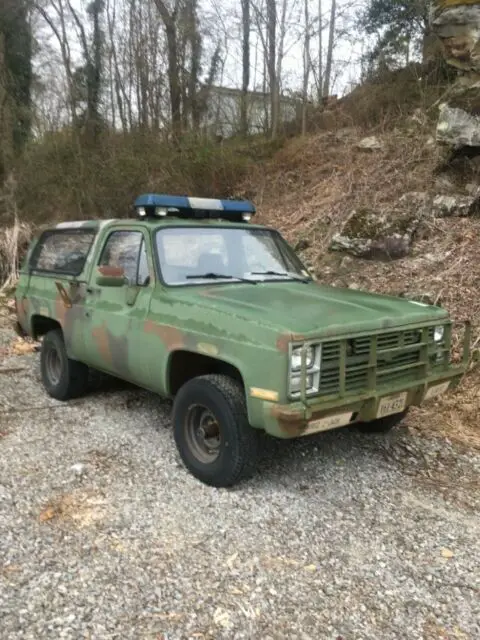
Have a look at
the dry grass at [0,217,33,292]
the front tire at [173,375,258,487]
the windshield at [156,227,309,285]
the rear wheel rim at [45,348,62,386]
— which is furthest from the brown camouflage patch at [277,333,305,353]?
the dry grass at [0,217,33,292]

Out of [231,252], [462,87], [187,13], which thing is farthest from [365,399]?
[187,13]

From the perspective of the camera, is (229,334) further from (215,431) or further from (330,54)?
(330,54)

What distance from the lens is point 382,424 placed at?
5.15m

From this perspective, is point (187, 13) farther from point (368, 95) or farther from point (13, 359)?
point (13, 359)

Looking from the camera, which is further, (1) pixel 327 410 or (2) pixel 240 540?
(1) pixel 327 410

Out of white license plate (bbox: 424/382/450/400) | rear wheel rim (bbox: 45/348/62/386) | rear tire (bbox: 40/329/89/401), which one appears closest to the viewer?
white license plate (bbox: 424/382/450/400)

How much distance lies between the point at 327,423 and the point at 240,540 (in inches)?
35.1

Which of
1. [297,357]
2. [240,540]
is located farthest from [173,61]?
[240,540]

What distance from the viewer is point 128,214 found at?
14.0m

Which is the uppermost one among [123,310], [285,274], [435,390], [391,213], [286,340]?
[391,213]

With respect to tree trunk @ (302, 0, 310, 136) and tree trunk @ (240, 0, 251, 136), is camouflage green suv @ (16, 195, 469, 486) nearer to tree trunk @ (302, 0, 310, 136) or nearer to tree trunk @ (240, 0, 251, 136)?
tree trunk @ (302, 0, 310, 136)

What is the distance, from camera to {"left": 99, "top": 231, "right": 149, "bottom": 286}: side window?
15.8ft

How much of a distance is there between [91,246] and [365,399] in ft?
10.1

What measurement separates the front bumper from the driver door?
1432 millimetres
